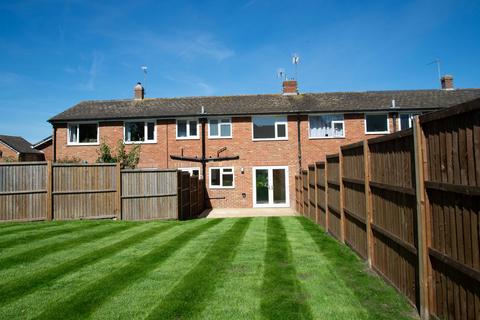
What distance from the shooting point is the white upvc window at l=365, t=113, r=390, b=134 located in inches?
843

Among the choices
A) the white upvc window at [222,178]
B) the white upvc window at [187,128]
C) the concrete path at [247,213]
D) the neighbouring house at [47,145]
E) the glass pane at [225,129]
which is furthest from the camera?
the neighbouring house at [47,145]

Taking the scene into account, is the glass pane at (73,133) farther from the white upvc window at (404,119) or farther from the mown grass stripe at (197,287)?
the white upvc window at (404,119)

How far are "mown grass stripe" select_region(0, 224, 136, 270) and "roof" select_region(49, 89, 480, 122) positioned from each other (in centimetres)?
1187

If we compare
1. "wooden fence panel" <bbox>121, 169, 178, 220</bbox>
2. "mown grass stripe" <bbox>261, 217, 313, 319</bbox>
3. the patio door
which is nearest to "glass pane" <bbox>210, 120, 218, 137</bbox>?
the patio door

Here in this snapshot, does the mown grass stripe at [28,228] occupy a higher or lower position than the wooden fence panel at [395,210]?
lower

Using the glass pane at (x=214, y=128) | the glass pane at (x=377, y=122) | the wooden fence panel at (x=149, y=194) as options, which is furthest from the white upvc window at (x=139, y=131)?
the glass pane at (x=377, y=122)

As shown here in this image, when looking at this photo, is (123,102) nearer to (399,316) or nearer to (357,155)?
(357,155)

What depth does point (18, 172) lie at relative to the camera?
43.8ft

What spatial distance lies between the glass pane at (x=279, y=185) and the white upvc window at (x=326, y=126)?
2.80m

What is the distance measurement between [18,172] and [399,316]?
13.5m

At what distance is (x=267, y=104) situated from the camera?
74.4 ft

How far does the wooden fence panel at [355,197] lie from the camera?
6660mm

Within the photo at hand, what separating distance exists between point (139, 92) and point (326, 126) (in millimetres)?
Result: 12802

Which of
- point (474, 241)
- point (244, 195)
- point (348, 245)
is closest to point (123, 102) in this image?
point (244, 195)
